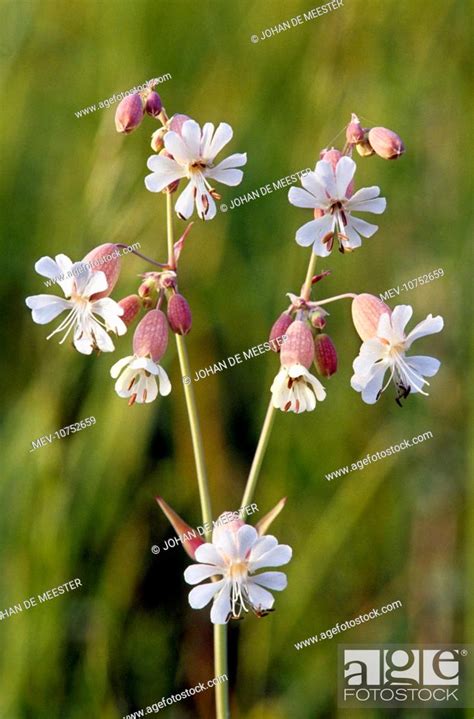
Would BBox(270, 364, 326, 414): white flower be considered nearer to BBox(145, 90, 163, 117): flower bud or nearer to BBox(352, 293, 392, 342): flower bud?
BBox(352, 293, 392, 342): flower bud

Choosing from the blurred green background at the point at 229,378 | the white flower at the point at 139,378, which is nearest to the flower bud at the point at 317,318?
the white flower at the point at 139,378

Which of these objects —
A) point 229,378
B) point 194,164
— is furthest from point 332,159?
point 229,378

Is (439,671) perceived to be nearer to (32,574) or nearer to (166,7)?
(32,574)

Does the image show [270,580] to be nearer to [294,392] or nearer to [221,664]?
[221,664]

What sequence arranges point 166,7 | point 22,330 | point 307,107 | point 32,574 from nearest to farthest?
1. point 32,574
2. point 22,330
3. point 307,107
4. point 166,7

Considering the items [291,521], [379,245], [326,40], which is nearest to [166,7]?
[326,40]
